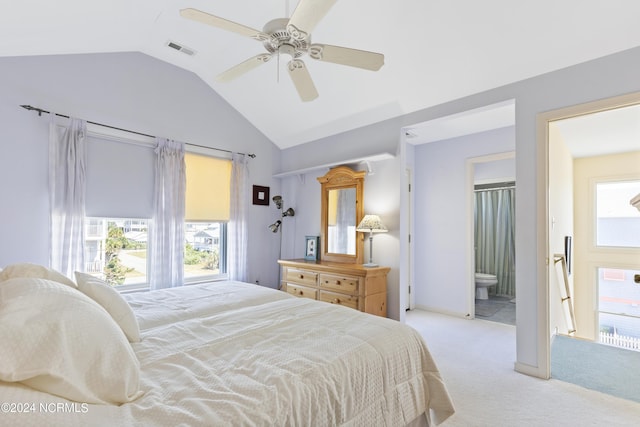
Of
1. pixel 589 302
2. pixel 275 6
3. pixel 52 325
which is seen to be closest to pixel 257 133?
pixel 275 6

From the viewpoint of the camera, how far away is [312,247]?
4215 mm

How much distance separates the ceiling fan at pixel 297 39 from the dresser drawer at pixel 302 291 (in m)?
2.44

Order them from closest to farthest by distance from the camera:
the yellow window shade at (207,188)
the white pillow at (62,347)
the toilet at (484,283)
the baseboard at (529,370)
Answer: the white pillow at (62,347) < the baseboard at (529,370) < the yellow window shade at (207,188) < the toilet at (484,283)

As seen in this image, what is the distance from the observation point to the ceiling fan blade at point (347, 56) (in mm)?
1907

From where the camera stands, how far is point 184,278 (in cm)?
379

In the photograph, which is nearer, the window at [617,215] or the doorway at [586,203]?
the doorway at [586,203]

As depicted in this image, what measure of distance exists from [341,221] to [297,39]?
2.53 meters

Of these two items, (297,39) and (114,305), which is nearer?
(114,305)

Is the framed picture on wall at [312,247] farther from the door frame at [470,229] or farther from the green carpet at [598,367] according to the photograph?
the green carpet at [598,367]

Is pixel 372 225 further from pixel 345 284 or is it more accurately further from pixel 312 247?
pixel 312 247

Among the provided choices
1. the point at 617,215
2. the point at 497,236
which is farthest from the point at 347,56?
the point at 497,236

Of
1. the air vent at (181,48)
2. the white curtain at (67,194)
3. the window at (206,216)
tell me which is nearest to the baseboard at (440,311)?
the window at (206,216)

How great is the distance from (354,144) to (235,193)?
5.85ft

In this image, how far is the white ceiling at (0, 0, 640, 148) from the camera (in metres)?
2.22
